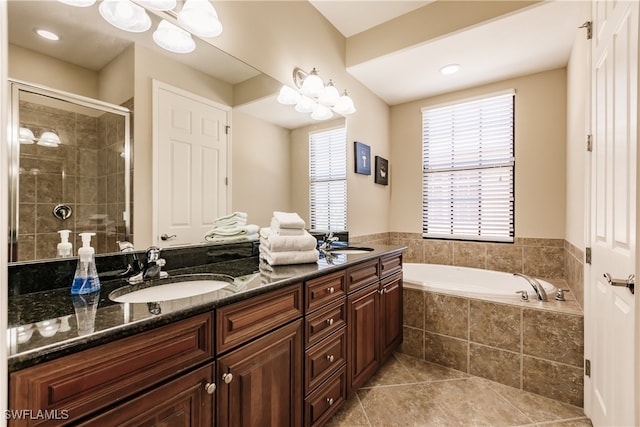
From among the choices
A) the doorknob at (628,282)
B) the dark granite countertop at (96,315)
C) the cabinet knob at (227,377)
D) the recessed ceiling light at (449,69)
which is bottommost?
the cabinet knob at (227,377)

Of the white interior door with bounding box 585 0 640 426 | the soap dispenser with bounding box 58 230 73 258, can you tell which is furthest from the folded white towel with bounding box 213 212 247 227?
the white interior door with bounding box 585 0 640 426

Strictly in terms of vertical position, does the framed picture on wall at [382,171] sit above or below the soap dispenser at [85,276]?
above

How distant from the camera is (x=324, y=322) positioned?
1.42 meters

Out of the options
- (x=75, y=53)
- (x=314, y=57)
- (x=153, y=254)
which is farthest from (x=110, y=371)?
(x=314, y=57)

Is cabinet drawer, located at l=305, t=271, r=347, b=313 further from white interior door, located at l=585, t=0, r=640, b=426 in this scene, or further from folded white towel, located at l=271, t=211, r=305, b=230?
white interior door, located at l=585, t=0, r=640, b=426

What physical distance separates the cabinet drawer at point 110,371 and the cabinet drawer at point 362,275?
0.90 m

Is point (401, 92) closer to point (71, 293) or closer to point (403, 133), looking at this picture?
point (403, 133)

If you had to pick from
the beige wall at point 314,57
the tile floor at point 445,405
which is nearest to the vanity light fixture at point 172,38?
the beige wall at point 314,57

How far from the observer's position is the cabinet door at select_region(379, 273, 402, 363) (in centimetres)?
197

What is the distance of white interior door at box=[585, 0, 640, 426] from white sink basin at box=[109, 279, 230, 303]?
60.2 inches

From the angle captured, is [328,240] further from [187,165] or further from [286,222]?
[187,165]

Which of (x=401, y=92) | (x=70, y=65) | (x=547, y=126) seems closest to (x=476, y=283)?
(x=547, y=126)

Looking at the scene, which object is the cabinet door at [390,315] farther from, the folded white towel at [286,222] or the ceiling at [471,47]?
the ceiling at [471,47]

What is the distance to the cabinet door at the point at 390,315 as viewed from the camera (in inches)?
77.5
